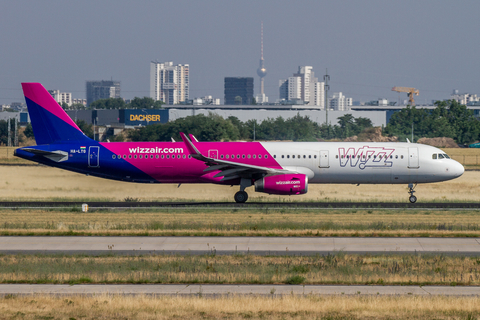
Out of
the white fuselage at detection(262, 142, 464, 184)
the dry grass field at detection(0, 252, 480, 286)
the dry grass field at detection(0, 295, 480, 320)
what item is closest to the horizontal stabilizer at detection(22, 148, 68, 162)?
the white fuselage at detection(262, 142, 464, 184)

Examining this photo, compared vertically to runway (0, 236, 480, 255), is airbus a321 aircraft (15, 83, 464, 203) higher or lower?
higher

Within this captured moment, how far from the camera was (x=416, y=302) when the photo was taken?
14.6 m

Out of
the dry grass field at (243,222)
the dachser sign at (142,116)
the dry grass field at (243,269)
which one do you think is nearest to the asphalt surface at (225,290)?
the dry grass field at (243,269)

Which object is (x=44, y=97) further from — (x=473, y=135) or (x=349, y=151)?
(x=473, y=135)

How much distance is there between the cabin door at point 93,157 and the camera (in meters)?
41.1

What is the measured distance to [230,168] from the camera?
39.6 m

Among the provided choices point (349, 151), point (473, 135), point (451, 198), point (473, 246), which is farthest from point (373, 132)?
point (473, 246)

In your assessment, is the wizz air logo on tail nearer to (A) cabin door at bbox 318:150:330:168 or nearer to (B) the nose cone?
(A) cabin door at bbox 318:150:330:168

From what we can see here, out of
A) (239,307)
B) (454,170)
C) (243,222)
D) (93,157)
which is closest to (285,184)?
(243,222)

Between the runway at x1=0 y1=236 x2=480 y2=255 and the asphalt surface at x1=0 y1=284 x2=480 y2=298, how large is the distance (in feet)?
18.0

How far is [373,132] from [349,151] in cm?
7507

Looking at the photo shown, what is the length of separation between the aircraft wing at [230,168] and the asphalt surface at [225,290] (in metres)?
21.3

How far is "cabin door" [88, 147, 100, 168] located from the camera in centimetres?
4109

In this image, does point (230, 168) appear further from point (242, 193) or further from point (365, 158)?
point (365, 158)
